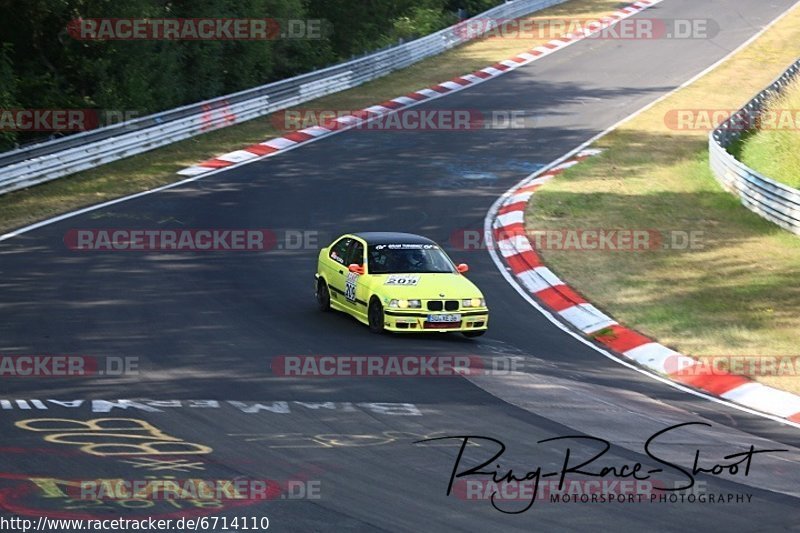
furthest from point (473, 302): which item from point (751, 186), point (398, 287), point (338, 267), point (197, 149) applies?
point (197, 149)

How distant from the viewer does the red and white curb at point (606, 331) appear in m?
15.4


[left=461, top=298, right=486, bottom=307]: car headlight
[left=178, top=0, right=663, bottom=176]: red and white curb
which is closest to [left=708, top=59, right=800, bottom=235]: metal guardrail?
[left=178, top=0, right=663, bottom=176]: red and white curb

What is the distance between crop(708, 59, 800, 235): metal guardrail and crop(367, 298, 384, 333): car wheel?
10.3 m

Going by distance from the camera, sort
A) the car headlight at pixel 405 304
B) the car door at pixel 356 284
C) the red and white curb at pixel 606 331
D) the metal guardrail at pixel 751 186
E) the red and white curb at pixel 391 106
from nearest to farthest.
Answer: the red and white curb at pixel 606 331 → the car headlight at pixel 405 304 → the car door at pixel 356 284 → the metal guardrail at pixel 751 186 → the red and white curb at pixel 391 106

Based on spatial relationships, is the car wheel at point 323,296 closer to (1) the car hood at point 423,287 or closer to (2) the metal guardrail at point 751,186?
(1) the car hood at point 423,287

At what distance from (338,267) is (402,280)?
4.97ft

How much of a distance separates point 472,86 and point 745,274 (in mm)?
19353

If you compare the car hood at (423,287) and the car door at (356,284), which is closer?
the car hood at (423,287)

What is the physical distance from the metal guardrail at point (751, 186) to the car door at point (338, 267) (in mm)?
9641

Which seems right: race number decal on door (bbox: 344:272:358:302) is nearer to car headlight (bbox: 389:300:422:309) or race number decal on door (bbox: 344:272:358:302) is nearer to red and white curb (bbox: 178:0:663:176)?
car headlight (bbox: 389:300:422:309)

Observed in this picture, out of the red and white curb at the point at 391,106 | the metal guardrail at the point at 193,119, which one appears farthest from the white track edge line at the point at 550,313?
the metal guardrail at the point at 193,119

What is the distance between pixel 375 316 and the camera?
1702 cm

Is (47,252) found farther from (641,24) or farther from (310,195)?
(641,24)

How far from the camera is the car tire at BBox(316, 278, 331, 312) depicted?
18.4m
